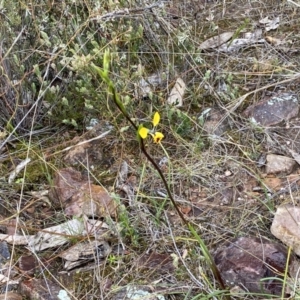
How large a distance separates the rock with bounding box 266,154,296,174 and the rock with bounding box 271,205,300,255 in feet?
0.90

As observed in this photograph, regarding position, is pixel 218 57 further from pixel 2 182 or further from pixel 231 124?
pixel 2 182

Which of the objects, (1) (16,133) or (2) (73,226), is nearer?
(2) (73,226)

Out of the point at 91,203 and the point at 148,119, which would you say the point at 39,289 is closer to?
the point at 91,203

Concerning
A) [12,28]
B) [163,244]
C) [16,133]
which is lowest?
[163,244]

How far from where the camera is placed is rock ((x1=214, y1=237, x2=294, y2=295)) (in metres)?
1.63

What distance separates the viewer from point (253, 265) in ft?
5.45

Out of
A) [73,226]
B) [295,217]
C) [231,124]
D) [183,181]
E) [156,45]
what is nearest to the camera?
[295,217]

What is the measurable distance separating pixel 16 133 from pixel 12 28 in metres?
0.45

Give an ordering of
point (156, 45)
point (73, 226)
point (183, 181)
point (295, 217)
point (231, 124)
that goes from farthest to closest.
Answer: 1. point (156, 45)
2. point (231, 124)
3. point (183, 181)
4. point (73, 226)
5. point (295, 217)

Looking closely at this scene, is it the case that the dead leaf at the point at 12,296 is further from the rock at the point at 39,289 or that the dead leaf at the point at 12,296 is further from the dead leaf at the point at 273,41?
the dead leaf at the point at 273,41

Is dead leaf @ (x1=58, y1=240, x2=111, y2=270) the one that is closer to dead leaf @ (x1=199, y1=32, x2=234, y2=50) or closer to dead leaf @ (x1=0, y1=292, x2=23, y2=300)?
dead leaf @ (x1=0, y1=292, x2=23, y2=300)

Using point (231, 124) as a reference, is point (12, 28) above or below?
above

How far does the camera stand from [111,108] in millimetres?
2279

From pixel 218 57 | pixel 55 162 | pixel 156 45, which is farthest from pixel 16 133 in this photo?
pixel 218 57
